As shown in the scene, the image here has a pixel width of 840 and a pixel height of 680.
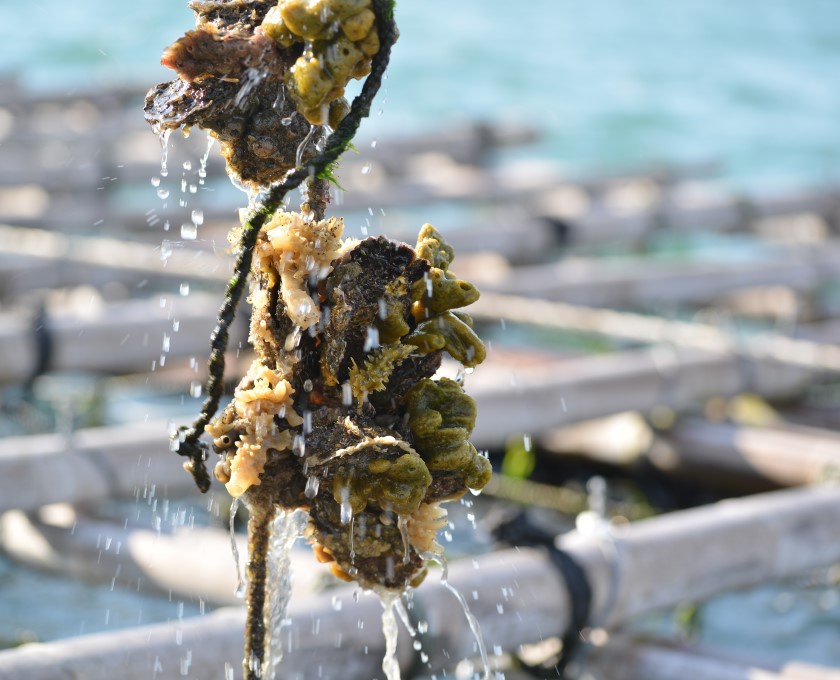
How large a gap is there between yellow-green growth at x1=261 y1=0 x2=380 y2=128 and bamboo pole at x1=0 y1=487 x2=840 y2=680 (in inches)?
56.3

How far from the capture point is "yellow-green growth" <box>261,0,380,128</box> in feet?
6.03

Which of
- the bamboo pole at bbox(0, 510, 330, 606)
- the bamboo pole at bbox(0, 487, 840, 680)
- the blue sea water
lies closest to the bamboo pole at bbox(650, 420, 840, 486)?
the bamboo pole at bbox(0, 487, 840, 680)

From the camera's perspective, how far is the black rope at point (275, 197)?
189 centimetres

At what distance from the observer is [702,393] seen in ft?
18.7

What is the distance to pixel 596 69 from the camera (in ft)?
71.0

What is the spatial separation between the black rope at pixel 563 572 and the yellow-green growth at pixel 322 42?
79.8 inches

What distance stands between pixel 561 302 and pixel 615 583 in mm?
3474

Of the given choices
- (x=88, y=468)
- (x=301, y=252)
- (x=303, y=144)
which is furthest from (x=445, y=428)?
(x=88, y=468)

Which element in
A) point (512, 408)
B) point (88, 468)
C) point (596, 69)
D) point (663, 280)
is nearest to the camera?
point (88, 468)

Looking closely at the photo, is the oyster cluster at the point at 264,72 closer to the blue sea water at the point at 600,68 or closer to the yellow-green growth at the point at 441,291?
the yellow-green growth at the point at 441,291

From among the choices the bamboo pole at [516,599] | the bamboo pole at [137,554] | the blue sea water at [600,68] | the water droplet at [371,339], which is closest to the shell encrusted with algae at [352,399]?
the water droplet at [371,339]

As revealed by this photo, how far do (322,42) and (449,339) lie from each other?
0.53m

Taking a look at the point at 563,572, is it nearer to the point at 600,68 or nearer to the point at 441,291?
the point at 441,291

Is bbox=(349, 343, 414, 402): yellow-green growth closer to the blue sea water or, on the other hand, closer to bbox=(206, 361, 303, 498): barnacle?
bbox=(206, 361, 303, 498): barnacle
